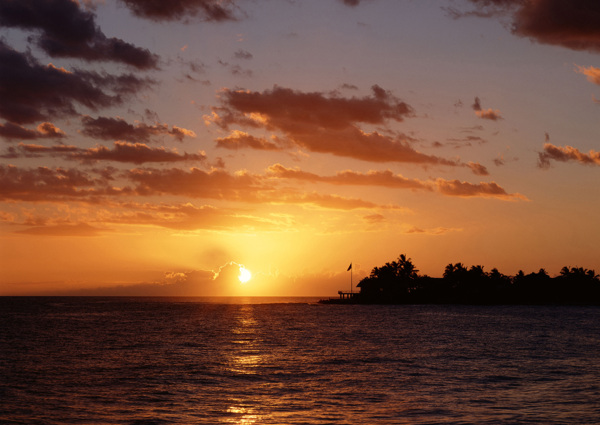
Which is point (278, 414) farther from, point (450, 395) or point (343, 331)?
point (343, 331)

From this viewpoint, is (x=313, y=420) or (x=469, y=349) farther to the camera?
(x=469, y=349)

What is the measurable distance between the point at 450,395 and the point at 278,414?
1196 centimetres

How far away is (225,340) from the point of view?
81625 millimetres

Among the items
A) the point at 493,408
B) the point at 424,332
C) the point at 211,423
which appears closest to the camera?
the point at 211,423

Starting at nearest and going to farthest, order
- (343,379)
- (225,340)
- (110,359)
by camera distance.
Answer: (343,379)
(110,359)
(225,340)

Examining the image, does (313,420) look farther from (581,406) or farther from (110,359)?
(110,359)

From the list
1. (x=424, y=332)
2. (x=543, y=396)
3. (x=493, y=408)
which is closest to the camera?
(x=493, y=408)

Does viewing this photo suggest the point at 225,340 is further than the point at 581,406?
Yes

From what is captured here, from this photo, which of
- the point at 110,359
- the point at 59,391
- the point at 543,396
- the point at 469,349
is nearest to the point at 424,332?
the point at 469,349

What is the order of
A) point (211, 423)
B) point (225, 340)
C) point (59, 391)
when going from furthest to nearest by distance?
point (225, 340), point (59, 391), point (211, 423)

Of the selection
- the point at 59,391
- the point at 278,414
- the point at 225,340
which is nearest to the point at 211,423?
the point at 278,414

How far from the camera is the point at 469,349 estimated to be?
6844cm

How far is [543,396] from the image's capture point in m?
37.9

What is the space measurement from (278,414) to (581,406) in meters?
16.6
